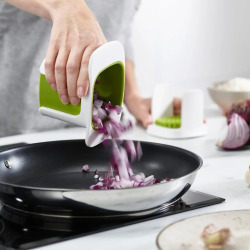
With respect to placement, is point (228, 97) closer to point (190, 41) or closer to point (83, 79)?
point (83, 79)

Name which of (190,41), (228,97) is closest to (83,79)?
(228,97)

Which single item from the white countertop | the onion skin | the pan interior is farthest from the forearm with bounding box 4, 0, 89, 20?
the onion skin

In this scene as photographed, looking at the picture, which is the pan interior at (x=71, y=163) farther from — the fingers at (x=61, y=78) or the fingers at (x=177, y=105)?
the fingers at (x=177, y=105)

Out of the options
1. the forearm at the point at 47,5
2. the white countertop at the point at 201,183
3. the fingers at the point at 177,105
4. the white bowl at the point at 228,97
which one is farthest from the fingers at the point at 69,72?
the white bowl at the point at 228,97

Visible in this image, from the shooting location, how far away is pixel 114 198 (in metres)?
0.92

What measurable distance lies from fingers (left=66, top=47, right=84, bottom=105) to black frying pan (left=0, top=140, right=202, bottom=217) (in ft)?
0.56

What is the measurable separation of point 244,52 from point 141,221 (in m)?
3.11

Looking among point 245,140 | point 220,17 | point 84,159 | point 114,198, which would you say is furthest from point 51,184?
point 220,17

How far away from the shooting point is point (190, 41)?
3.59m

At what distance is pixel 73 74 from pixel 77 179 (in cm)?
22

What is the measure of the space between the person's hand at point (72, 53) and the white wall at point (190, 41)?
2.10 m

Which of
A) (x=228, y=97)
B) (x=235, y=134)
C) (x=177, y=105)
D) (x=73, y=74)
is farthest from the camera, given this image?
(x=228, y=97)

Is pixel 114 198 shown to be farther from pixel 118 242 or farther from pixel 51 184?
pixel 51 184

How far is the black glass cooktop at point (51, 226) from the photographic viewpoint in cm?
90
